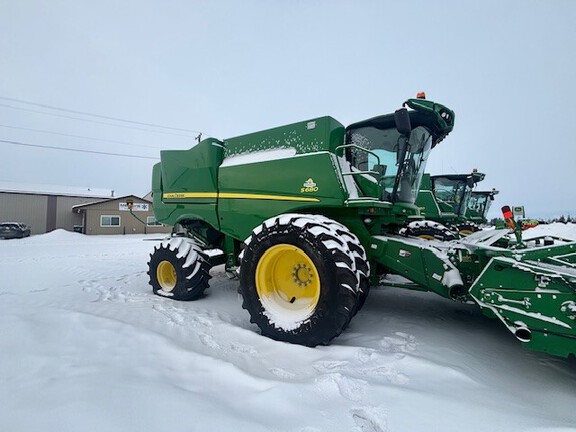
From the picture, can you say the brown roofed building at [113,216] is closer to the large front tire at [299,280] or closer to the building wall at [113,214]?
the building wall at [113,214]

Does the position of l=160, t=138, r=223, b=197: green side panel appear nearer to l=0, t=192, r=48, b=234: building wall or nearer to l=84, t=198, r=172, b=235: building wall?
l=84, t=198, r=172, b=235: building wall

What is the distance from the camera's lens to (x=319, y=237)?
298cm

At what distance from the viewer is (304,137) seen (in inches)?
163

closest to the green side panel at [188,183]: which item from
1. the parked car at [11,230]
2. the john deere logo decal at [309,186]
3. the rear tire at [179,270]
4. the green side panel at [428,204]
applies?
the rear tire at [179,270]

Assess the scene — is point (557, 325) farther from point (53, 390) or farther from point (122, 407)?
point (53, 390)

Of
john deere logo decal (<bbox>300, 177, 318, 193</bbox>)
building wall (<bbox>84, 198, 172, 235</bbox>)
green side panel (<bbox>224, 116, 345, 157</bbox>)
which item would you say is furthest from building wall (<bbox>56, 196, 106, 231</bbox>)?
john deere logo decal (<bbox>300, 177, 318, 193</bbox>)

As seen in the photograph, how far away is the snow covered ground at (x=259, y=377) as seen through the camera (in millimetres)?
1632

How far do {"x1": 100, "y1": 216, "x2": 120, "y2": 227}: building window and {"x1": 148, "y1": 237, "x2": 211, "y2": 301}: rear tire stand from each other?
26837 millimetres

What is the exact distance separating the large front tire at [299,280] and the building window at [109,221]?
29.2 metres

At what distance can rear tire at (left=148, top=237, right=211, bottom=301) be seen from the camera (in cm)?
465

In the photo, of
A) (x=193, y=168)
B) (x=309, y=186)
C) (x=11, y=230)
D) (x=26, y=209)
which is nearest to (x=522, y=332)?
(x=309, y=186)

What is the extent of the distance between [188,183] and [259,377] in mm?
3860

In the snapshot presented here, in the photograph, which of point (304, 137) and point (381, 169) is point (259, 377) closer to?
point (381, 169)

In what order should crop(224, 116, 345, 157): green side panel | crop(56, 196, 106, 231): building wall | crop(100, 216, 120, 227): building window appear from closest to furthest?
crop(224, 116, 345, 157): green side panel < crop(100, 216, 120, 227): building window < crop(56, 196, 106, 231): building wall
